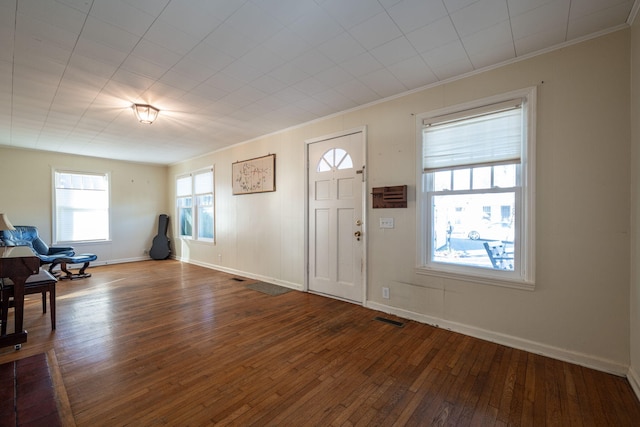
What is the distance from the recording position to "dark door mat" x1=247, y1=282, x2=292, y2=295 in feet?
13.6

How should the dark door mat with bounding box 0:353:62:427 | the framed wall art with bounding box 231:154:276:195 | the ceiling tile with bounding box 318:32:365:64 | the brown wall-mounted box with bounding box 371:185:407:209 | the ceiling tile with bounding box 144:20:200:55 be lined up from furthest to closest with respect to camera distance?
the framed wall art with bounding box 231:154:276:195, the brown wall-mounted box with bounding box 371:185:407:209, the ceiling tile with bounding box 318:32:365:64, the ceiling tile with bounding box 144:20:200:55, the dark door mat with bounding box 0:353:62:427

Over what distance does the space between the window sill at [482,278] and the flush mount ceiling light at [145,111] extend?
3.68m

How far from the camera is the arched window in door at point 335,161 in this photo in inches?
146

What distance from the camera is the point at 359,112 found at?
3.55 m

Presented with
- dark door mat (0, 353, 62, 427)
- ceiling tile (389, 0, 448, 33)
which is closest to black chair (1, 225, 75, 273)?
dark door mat (0, 353, 62, 427)

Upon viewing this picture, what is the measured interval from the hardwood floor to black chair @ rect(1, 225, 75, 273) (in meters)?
2.06

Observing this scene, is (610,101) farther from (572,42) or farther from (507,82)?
(507,82)

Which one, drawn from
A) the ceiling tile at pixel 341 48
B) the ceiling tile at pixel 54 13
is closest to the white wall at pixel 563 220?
the ceiling tile at pixel 341 48

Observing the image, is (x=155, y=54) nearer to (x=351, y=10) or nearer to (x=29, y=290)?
(x=351, y=10)

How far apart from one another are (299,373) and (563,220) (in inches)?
95.7

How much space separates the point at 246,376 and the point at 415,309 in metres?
1.89

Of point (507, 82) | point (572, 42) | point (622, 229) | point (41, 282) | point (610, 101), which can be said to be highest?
point (572, 42)

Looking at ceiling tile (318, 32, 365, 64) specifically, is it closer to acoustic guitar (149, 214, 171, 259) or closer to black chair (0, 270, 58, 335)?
black chair (0, 270, 58, 335)

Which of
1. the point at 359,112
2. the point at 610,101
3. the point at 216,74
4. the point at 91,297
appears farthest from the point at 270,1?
the point at 91,297
